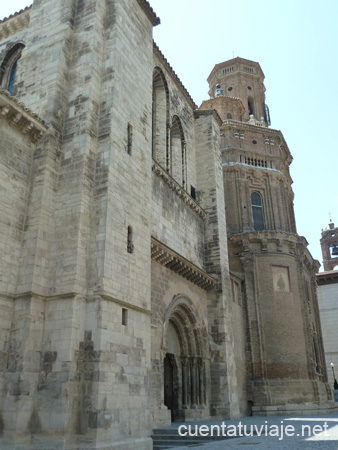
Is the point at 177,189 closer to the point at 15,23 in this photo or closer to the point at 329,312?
the point at 15,23

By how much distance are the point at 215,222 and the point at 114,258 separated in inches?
360

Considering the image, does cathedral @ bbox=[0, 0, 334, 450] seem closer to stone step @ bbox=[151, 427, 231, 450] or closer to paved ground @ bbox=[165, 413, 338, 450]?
stone step @ bbox=[151, 427, 231, 450]

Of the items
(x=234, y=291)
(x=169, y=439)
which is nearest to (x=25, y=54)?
(x=169, y=439)

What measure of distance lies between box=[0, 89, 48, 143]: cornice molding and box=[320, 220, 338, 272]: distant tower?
50350mm

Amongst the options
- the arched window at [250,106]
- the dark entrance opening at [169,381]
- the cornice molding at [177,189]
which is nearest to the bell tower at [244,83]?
the arched window at [250,106]

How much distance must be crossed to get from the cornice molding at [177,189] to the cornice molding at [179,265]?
9.67ft

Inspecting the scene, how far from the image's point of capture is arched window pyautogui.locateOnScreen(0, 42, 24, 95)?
16.5 metres

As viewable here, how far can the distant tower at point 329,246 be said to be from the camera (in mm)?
56562

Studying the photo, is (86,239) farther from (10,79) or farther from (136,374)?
(10,79)

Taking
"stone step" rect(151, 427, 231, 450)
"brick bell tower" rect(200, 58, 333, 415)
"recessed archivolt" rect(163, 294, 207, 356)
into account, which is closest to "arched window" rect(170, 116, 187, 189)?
"recessed archivolt" rect(163, 294, 207, 356)

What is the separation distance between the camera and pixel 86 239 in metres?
11.1

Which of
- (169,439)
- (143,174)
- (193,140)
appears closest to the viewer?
(169,439)

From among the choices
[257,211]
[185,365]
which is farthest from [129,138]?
[257,211]

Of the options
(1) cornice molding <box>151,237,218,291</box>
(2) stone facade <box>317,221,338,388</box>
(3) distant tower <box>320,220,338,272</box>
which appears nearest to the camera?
(1) cornice molding <box>151,237,218,291</box>
